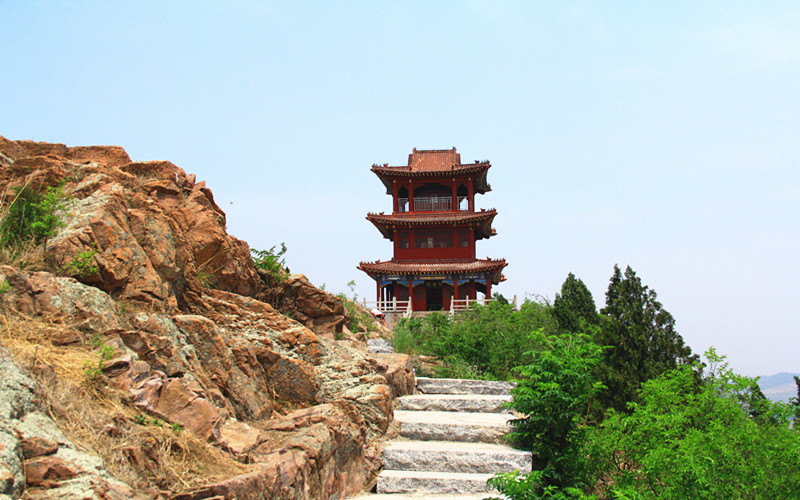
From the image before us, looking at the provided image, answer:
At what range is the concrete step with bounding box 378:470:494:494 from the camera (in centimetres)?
622

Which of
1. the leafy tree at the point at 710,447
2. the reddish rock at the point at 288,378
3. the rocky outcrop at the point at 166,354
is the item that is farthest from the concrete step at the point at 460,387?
the reddish rock at the point at 288,378

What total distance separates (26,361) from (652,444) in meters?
5.49

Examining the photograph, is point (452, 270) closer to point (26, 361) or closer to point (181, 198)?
point (181, 198)

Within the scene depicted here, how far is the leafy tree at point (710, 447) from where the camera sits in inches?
195

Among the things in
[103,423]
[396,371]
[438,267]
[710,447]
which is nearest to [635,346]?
[396,371]

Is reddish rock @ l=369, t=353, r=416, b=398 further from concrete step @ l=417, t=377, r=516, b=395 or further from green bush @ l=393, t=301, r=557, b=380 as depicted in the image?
green bush @ l=393, t=301, r=557, b=380

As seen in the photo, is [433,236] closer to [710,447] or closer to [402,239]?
[402,239]

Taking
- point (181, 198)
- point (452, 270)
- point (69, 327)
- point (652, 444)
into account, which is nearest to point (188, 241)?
point (181, 198)

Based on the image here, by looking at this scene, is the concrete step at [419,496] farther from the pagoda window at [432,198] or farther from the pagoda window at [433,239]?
the pagoda window at [432,198]

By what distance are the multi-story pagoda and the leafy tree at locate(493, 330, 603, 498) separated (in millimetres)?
23212

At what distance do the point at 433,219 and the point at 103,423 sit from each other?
2852 cm

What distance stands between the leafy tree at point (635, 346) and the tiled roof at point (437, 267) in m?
17.9

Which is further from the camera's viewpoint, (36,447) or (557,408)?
(557,408)

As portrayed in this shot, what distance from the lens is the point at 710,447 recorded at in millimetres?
5148
